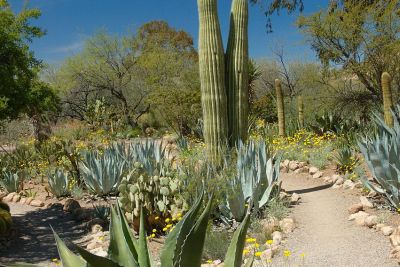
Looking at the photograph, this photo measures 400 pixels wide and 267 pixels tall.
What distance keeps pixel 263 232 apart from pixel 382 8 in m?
10.2

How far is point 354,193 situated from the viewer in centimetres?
695

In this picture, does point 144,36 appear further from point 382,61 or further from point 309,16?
point 382,61

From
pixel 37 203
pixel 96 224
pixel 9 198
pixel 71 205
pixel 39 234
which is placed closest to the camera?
pixel 96 224

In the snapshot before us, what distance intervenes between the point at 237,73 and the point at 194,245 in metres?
6.57

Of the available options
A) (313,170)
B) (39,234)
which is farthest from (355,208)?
(39,234)

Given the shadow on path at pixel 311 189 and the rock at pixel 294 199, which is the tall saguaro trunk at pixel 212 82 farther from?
the rock at pixel 294 199

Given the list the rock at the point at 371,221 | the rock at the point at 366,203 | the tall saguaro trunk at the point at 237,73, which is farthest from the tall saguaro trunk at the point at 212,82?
the rock at the point at 371,221

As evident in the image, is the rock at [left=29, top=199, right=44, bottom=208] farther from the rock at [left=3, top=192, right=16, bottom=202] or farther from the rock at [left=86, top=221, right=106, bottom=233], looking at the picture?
the rock at [left=86, top=221, right=106, bottom=233]

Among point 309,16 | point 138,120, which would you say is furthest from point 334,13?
point 138,120

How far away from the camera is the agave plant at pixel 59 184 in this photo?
9.13 meters

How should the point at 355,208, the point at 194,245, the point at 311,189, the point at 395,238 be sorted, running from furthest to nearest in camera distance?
the point at 311,189
the point at 355,208
the point at 395,238
the point at 194,245

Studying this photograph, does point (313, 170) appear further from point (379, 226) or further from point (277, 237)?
point (277, 237)

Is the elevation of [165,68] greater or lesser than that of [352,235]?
greater

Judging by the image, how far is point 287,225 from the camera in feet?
18.4
